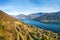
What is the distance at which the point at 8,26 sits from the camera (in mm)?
28797

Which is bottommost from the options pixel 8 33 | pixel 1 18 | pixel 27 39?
pixel 27 39

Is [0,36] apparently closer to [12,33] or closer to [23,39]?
[12,33]

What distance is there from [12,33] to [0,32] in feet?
7.15

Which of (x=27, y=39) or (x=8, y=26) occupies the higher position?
(x=8, y=26)

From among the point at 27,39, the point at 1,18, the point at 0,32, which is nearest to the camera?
the point at 0,32

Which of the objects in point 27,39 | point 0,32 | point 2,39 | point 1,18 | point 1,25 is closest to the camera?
point 2,39

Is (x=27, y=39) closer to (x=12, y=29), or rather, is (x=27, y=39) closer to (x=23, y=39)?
(x=23, y=39)

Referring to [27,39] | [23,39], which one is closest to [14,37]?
[23,39]

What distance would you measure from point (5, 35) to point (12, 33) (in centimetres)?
197

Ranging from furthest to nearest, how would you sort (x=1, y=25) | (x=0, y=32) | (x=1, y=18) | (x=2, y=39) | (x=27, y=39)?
(x=27, y=39) < (x=1, y=18) < (x=1, y=25) < (x=0, y=32) < (x=2, y=39)

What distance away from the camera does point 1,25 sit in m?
29.7

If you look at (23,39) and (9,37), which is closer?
(9,37)

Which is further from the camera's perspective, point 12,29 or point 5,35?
point 12,29

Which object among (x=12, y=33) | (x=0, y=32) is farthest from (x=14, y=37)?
(x=0, y=32)
